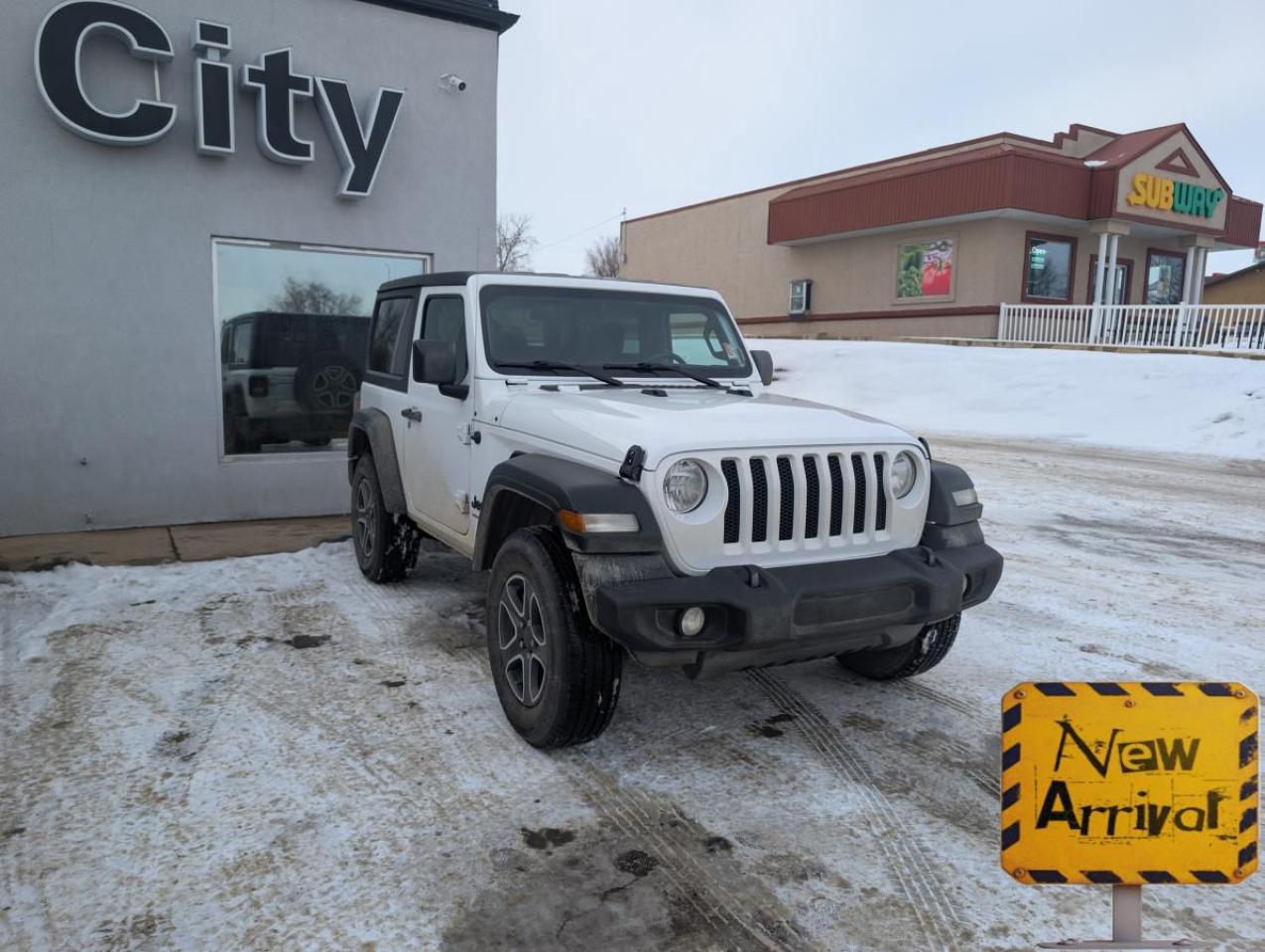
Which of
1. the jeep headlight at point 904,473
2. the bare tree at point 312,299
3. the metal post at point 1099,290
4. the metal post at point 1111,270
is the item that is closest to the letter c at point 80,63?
the bare tree at point 312,299

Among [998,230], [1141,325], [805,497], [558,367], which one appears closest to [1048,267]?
[998,230]

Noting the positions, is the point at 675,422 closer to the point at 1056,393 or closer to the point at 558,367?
the point at 558,367

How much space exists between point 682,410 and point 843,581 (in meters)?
1.00

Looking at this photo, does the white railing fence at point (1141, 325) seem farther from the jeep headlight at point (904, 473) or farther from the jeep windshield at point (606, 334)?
the jeep headlight at point (904, 473)

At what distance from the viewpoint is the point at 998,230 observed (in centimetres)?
2272

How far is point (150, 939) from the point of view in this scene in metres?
2.46

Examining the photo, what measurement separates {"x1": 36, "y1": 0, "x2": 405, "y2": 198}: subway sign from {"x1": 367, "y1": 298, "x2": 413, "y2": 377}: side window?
2.26m

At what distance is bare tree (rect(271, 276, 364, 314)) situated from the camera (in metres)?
7.99

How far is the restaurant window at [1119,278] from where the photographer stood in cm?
2438

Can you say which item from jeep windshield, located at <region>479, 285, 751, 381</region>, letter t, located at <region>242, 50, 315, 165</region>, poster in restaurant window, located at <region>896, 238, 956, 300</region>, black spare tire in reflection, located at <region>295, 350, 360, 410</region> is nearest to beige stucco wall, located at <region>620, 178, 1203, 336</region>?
poster in restaurant window, located at <region>896, 238, 956, 300</region>

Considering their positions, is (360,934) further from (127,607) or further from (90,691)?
(127,607)

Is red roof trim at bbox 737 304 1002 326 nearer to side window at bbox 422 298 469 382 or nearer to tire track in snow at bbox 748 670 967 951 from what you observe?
side window at bbox 422 298 469 382

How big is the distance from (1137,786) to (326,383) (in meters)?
7.57

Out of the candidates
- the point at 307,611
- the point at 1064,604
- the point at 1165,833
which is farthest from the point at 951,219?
the point at 1165,833
